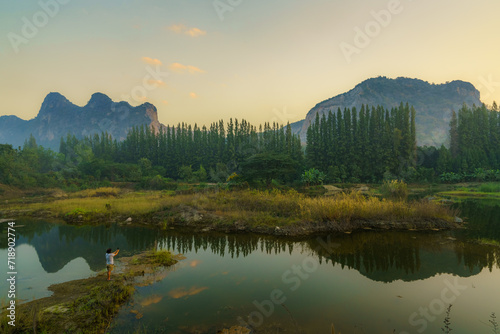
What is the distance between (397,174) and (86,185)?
59562 millimetres

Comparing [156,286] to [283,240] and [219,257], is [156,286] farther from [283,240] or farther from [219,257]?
[283,240]

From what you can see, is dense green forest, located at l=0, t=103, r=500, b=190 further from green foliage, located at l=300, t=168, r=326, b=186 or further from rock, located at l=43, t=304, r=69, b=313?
rock, located at l=43, t=304, r=69, b=313

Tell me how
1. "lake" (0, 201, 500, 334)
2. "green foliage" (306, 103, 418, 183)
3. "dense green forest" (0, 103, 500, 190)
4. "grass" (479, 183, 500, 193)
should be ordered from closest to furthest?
"lake" (0, 201, 500, 334) < "grass" (479, 183, 500, 193) < "dense green forest" (0, 103, 500, 190) < "green foliage" (306, 103, 418, 183)

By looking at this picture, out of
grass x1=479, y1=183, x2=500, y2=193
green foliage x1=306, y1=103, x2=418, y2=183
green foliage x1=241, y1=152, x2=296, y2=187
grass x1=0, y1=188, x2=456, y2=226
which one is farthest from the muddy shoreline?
green foliage x1=306, y1=103, x2=418, y2=183

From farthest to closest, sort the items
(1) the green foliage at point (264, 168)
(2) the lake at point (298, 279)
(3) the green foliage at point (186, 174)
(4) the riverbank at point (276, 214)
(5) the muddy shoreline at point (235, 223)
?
(3) the green foliage at point (186, 174) → (1) the green foliage at point (264, 168) → (4) the riverbank at point (276, 214) → (5) the muddy shoreline at point (235, 223) → (2) the lake at point (298, 279)

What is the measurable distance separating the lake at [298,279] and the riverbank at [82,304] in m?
0.44

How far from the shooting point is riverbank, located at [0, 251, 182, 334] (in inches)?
237

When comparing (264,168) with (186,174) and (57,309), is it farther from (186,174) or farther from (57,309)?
(57,309)

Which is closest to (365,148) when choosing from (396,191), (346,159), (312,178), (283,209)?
(346,159)

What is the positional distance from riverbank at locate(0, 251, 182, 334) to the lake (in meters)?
0.44

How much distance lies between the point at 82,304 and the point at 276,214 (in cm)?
1219

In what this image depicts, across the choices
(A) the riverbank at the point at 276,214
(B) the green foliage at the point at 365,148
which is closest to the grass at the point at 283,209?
(A) the riverbank at the point at 276,214

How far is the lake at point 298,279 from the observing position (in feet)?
21.7

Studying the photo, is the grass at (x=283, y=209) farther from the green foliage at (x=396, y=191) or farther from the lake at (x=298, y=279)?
the green foliage at (x=396, y=191)
